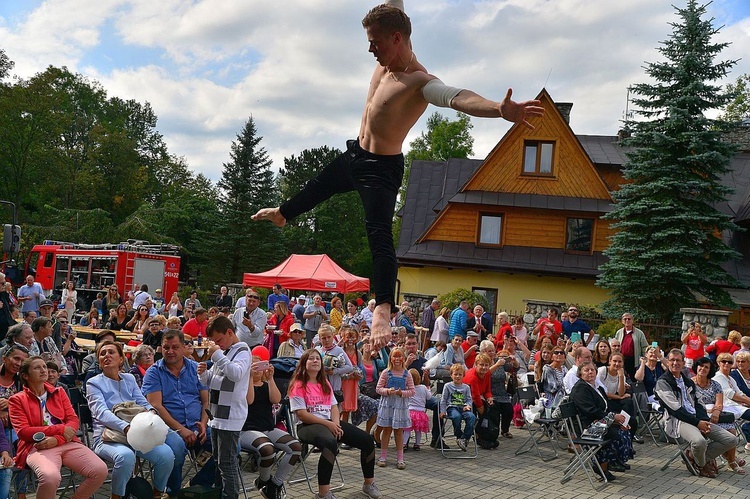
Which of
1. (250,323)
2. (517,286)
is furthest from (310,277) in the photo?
(250,323)

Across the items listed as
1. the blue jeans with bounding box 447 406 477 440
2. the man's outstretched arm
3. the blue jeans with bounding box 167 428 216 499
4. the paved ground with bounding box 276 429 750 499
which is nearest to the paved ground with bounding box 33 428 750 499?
the paved ground with bounding box 276 429 750 499

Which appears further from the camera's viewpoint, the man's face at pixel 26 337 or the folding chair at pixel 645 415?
the folding chair at pixel 645 415

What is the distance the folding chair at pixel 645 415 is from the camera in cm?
973

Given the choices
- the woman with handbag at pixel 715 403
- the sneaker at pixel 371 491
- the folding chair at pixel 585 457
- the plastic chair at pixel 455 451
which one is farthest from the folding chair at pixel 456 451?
the woman with handbag at pixel 715 403

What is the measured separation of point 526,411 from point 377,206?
21.0 ft

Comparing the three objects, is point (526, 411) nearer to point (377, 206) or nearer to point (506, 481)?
point (506, 481)

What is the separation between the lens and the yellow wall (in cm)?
2208

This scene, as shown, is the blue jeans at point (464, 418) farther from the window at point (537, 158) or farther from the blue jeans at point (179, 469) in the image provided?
the window at point (537, 158)

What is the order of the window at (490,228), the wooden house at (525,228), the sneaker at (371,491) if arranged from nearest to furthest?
the sneaker at (371,491), the wooden house at (525,228), the window at (490,228)

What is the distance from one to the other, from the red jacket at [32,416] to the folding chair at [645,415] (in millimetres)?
7368

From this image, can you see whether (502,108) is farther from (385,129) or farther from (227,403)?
(227,403)

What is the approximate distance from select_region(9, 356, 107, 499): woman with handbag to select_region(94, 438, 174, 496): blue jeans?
0.12 m

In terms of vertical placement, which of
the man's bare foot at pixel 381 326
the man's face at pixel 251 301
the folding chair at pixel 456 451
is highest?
the man's bare foot at pixel 381 326

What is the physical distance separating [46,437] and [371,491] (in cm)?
290
